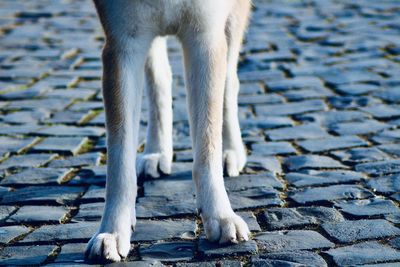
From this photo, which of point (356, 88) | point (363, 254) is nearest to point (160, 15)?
point (363, 254)

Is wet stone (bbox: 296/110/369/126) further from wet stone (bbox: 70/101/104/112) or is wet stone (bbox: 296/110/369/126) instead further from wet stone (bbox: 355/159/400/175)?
wet stone (bbox: 70/101/104/112)

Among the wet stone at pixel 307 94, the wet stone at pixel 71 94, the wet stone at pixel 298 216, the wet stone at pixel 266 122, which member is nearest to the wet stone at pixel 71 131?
the wet stone at pixel 71 94

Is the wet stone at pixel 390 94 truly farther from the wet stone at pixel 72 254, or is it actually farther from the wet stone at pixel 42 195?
the wet stone at pixel 72 254

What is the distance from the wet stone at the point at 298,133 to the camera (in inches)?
187

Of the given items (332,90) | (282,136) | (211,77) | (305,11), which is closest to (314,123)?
(282,136)

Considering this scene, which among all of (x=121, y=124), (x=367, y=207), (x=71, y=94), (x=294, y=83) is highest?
(x=121, y=124)

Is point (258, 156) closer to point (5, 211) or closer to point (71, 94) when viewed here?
point (5, 211)

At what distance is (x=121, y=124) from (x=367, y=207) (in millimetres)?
1152

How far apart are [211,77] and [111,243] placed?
3.01 ft

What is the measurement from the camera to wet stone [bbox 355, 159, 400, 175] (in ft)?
→ 13.1

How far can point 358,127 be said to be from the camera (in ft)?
15.9

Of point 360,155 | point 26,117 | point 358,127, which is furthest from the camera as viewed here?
point 26,117

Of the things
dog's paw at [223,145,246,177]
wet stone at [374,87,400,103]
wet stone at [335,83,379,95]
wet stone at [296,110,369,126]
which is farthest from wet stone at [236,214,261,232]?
wet stone at [335,83,379,95]

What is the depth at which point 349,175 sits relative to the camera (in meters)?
3.97
